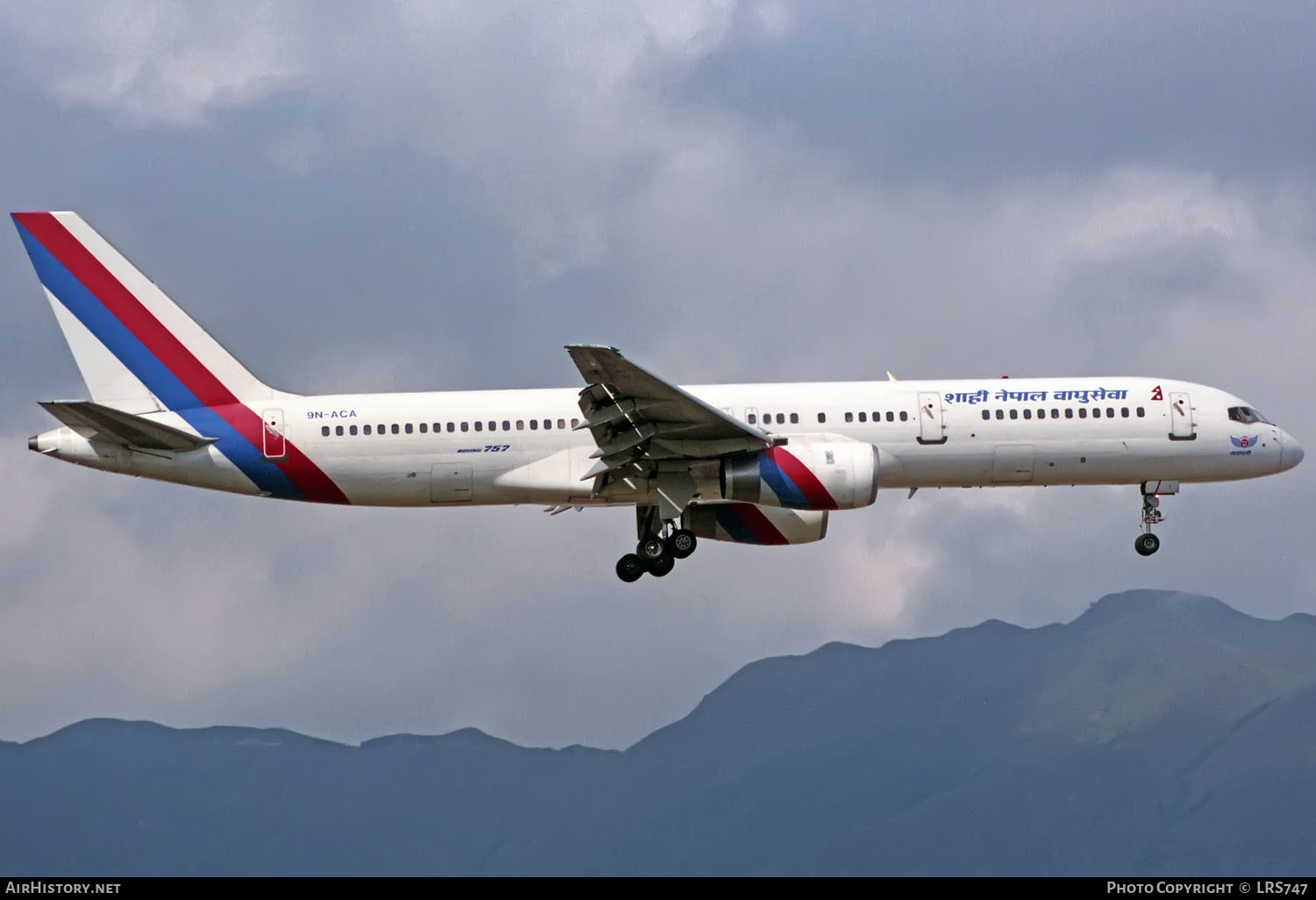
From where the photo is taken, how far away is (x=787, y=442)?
5353cm

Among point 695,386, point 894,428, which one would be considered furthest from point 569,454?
point 894,428

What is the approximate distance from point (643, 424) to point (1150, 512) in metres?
17.2

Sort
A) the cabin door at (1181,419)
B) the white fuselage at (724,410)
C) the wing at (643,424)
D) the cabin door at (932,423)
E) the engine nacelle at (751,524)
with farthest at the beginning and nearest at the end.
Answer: the engine nacelle at (751,524), the cabin door at (1181,419), the cabin door at (932,423), the white fuselage at (724,410), the wing at (643,424)

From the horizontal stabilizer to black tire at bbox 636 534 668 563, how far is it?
43.4 ft

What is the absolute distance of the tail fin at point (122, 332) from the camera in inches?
2189

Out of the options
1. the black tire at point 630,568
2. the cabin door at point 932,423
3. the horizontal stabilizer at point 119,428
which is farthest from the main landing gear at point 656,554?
the horizontal stabilizer at point 119,428

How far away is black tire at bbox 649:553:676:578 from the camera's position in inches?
2199

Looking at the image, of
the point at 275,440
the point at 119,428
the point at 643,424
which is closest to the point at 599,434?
the point at 643,424

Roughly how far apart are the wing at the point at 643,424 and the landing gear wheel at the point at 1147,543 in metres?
13.3

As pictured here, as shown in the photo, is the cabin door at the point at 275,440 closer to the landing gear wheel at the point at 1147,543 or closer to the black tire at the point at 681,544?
the black tire at the point at 681,544

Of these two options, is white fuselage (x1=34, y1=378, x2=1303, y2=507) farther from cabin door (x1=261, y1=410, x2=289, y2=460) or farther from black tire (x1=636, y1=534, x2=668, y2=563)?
black tire (x1=636, y1=534, x2=668, y2=563)

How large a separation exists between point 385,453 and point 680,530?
9482 mm

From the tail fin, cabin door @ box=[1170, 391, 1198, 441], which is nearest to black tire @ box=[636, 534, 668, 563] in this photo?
the tail fin

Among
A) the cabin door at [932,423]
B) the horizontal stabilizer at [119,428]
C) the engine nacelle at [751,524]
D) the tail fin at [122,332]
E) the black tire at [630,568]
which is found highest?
the tail fin at [122,332]
